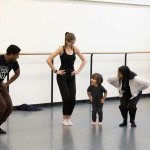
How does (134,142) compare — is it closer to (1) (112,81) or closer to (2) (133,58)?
(1) (112,81)

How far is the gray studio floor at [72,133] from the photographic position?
4.46 meters

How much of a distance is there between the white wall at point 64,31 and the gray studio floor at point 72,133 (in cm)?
69

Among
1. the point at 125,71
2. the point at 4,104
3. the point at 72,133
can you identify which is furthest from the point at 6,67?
the point at 125,71

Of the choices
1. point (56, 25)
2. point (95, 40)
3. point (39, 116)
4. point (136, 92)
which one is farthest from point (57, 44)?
point (136, 92)

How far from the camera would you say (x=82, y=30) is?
23.9ft

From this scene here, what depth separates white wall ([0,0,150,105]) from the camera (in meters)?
6.54

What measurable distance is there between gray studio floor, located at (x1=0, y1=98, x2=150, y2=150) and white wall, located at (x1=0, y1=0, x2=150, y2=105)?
693 mm

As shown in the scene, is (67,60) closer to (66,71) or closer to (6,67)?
(66,71)

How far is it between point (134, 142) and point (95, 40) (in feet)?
10.8

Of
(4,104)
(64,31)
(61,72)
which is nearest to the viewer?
(4,104)

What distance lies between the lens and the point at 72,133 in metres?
5.06

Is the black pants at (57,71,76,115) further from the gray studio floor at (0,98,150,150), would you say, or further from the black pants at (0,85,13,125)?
the black pants at (0,85,13,125)

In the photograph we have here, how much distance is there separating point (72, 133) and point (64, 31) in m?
2.60

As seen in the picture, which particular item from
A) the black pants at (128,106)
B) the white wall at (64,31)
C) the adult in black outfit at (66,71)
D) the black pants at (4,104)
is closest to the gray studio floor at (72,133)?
the black pants at (128,106)
